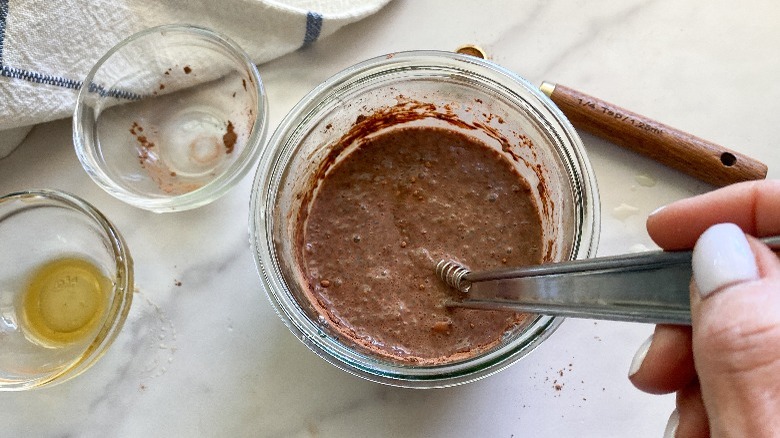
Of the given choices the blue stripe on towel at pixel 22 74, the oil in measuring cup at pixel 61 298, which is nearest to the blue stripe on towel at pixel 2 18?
the blue stripe on towel at pixel 22 74

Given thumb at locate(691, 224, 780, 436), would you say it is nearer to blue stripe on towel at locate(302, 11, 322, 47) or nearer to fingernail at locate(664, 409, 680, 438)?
fingernail at locate(664, 409, 680, 438)

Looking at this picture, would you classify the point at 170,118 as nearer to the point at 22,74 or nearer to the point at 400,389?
the point at 22,74

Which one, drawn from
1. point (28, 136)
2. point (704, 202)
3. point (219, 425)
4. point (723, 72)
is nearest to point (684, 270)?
point (704, 202)

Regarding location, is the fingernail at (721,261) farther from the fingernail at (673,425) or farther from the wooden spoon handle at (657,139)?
the wooden spoon handle at (657,139)

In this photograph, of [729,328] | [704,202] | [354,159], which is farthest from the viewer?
[354,159]

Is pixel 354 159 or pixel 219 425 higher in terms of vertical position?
pixel 354 159

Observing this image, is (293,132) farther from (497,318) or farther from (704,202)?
(704,202)
